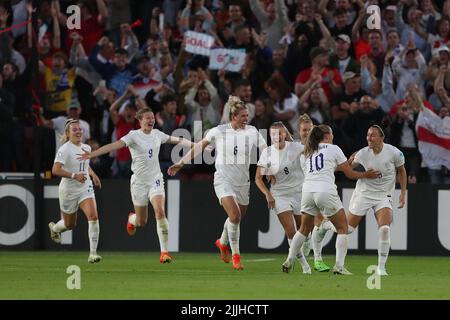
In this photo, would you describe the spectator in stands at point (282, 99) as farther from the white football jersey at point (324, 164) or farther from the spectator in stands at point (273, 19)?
the white football jersey at point (324, 164)

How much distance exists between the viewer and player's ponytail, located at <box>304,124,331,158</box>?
16422mm

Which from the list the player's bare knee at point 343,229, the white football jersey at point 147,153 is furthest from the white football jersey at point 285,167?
the white football jersey at point 147,153

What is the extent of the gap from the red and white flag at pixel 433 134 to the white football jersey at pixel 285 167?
4.82 metres

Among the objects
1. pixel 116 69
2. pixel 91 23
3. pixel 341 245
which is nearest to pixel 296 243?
pixel 341 245

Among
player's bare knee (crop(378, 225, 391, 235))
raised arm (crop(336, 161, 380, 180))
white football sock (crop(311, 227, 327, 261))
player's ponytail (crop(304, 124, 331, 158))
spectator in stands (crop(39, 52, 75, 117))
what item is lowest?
white football sock (crop(311, 227, 327, 261))

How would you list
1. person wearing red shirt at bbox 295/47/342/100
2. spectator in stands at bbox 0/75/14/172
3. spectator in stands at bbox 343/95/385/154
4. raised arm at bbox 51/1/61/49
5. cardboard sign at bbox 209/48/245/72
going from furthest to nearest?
raised arm at bbox 51/1/61/49 → cardboard sign at bbox 209/48/245/72 → spectator in stands at bbox 0/75/14/172 → person wearing red shirt at bbox 295/47/342/100 → spectator in stands at bbox 343/95/385/154

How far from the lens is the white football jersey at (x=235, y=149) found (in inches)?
734

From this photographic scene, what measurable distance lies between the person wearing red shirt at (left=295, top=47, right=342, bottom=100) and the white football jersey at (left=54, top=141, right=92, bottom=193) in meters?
5.18

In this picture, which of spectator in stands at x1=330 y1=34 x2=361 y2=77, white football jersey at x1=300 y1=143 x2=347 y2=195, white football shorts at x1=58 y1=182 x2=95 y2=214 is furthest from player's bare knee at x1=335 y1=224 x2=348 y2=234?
spectator in stands at x1=330 y1=34 x2=361 y2=77

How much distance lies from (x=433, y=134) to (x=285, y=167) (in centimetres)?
520

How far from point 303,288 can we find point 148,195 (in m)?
6.43

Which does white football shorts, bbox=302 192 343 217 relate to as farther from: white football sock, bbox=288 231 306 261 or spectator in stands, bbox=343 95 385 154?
spectator in stands, bbox=343 95 385 154

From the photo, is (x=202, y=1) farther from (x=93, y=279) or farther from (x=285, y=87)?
(x=93, y=279)
